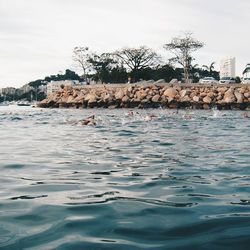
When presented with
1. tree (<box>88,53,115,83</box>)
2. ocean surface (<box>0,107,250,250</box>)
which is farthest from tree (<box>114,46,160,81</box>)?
ocean surface (<box>0,107,250,250</box>)

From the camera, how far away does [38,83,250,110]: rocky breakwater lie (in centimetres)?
4132

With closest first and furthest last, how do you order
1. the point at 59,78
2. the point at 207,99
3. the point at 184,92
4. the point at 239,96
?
the point at 239,96 → the point at 207,99 → the point at 184,92 → the point at 59,78

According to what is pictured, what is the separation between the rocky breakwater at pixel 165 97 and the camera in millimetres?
41316

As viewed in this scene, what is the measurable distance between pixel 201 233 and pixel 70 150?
5172 millimetres

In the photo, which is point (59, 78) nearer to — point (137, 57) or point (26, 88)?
point (26, 88)

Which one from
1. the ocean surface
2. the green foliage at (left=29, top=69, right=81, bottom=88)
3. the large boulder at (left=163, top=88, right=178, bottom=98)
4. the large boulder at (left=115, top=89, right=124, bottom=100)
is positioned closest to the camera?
the ocean surface

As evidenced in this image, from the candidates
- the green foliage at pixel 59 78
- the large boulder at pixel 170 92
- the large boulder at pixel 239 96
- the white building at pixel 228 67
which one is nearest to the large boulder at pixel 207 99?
the large boulder at pixel 239 96

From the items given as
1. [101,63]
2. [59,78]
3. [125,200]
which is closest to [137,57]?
[101,63]

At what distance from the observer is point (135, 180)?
4.93m

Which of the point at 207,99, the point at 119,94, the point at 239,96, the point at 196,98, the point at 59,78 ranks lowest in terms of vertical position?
the point at 207,99

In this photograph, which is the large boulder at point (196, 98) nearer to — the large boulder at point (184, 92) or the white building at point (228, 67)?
the large boulder at point (184, 92)

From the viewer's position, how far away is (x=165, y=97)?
145 ft

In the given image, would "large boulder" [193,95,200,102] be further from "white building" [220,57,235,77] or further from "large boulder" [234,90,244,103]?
"white building" [220,57,235,77]

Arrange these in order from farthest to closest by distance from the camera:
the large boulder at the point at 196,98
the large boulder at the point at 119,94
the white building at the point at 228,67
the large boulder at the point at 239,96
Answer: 1. the white building at the point at 228,67
2. the large boulder at the point at 119,94
3. the large boulder at the point at 196,98
4. the large boulder at the point at 239,96
